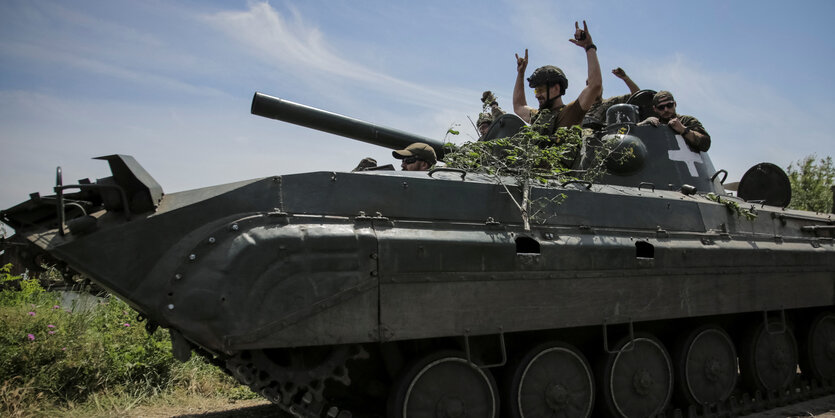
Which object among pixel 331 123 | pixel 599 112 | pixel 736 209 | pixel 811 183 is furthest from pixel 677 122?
pixel 811 183

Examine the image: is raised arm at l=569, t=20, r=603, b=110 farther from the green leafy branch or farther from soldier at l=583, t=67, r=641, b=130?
the green leafy branch

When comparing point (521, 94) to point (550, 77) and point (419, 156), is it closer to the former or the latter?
point (550, 77)

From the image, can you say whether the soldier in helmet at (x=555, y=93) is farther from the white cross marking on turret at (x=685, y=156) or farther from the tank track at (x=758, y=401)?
the tank track at (x=758, y=401)

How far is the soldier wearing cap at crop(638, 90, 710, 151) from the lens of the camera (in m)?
8.02

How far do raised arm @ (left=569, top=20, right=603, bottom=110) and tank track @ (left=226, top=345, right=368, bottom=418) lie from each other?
4.18 metres

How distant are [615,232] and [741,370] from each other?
2821mm

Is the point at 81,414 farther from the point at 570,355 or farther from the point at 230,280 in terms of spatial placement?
the point at 570,355

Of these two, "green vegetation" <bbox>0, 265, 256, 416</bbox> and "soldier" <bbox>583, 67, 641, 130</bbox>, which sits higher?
"soldier" <bbox>583, 67, 641, 130</bbox>

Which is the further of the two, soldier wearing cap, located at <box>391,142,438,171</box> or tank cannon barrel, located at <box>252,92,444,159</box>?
tank cannon barrel, located at <box>252,92,444,159</box>

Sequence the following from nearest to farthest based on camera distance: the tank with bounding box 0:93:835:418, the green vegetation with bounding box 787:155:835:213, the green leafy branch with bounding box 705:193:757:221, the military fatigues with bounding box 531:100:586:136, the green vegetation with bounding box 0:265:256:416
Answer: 1. the tank with bounding box 0:93:835:418
2. the green vegetation with bounding box 0:265:256:416
3. the green leafy branch with bounding box 705:193:757:221
4. the military fatigues with bounding box 531:100:586:136
5. the green vegetation with bounding box 787:155:835:213

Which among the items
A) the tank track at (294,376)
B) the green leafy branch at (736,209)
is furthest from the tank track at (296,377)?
the green leafy branch at (736,209)

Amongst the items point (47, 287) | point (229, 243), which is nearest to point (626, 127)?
point (229, 243)

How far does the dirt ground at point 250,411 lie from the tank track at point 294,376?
2185 millimetres

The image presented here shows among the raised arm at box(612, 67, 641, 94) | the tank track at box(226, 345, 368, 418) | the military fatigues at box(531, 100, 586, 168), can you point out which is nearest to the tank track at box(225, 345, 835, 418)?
the tank track at box(226, 345, 368, 418)
